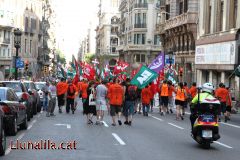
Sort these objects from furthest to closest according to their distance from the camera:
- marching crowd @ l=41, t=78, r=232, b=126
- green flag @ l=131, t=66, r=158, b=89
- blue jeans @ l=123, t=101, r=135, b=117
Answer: green flag @ l=131, t=66, r=158, b=89 < blue jeans @ l=123, t=101, r=135, b=117 < marching crowd @ l=41, t=78, r=232, b=126

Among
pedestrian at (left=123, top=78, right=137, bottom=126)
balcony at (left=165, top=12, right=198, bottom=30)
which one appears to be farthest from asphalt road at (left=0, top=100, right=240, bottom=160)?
balcony at (left=165, top=12, right=198, bottom=30)

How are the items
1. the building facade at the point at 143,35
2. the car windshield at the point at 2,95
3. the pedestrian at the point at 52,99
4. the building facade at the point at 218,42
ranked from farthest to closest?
the building facade at the point at 143,35
the building facade at the point at 218,42
the pedestrian at the point at 52,99
the car windshield at the point at 2,95

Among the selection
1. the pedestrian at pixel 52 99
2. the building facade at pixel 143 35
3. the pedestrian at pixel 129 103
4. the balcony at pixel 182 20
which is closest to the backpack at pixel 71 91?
the pedestrian at pixel 52 99

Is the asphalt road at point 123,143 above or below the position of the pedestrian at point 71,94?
below

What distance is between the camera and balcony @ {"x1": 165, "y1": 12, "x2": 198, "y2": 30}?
53.3 meters

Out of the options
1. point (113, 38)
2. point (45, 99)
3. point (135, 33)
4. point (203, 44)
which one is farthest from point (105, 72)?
point (113, 38)

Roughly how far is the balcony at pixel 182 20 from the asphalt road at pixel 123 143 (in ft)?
105

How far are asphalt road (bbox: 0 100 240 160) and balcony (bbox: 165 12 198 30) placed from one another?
3197cm

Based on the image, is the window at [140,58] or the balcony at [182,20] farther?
the window at [140,58]

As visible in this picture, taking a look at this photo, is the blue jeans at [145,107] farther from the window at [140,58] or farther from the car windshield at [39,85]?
the window at [140,58]

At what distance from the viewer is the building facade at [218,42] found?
41.2 m

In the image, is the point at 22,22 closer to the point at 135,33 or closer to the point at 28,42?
the point at 28,42

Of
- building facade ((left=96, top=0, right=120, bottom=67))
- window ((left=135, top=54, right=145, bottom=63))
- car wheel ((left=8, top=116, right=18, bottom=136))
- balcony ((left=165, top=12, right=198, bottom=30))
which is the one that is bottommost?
car wheel ((left=8, top=116, right=18, bottom=136))

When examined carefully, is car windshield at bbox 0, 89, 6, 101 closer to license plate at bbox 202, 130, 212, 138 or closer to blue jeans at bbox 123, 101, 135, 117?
license plate at bbox 202, 130, 212, 138
